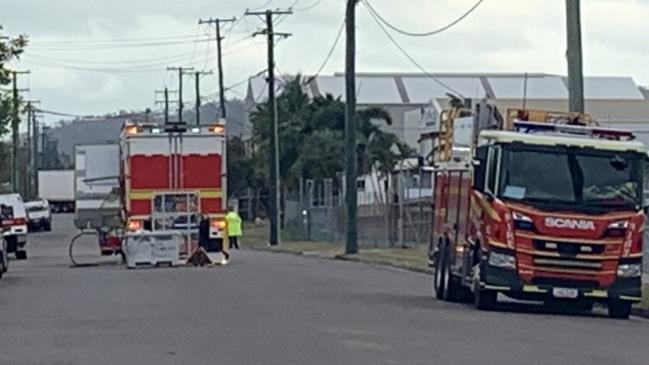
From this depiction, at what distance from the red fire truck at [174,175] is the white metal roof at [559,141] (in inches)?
699

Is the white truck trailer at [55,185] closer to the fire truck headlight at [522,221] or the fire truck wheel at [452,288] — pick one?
the fire truck wheel at [452,288]

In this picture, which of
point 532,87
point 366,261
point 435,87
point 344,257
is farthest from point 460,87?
point 366,261

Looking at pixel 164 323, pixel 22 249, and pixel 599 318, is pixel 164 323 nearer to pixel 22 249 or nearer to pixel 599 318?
pixel 599 318

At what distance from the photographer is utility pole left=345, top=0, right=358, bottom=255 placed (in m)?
51.8

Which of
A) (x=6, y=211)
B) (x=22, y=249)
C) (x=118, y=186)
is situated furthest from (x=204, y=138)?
(x=22, y=249)

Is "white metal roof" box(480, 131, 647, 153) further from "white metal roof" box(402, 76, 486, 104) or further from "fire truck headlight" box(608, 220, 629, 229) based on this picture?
"white metal roof" box(402, 76, 486, 104)

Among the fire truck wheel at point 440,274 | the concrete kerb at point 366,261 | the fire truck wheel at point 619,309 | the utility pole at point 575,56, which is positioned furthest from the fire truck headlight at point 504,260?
the utility pole at point 575,56

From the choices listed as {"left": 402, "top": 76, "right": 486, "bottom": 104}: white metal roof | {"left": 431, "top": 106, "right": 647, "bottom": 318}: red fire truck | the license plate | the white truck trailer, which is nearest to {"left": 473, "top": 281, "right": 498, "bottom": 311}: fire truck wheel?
{"left": 431, "top": 106, "right": 647, "bottom": 318}: red fire truck

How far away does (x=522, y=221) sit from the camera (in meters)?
24.6

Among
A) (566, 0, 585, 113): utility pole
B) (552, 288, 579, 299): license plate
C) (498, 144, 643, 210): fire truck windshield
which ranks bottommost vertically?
(552, 288, 579, 299): license plate

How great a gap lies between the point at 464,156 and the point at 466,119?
0.68 meters

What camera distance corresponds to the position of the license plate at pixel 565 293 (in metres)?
24.9

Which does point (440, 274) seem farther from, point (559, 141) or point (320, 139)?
point (320, 139)

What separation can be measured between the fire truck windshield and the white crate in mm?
18742
